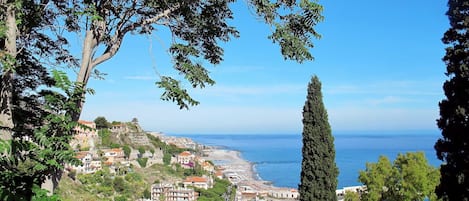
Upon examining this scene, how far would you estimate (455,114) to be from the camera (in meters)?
9.73

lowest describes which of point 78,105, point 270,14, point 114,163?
point 114,163

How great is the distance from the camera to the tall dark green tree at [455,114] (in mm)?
9445

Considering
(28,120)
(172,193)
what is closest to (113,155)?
(172,193)

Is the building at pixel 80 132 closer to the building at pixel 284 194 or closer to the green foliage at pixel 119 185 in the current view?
the green foliage at pixel 119 185

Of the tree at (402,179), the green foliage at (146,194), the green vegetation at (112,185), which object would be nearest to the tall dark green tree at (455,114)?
the tree at (402,179)

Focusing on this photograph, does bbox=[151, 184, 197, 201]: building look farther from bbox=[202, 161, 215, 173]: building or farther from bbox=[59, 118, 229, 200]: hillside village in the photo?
bbox=[202, 161, 215, 173]: building

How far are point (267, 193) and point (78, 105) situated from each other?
50.3m

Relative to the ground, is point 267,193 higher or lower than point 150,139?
lower

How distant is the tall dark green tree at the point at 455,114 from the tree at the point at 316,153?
151 inches

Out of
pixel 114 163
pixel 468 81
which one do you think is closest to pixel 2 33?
pixel 468 81

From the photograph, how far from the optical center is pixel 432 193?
11.9m

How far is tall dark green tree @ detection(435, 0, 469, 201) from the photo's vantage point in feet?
31.0

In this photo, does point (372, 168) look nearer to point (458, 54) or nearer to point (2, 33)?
point (458, 54)

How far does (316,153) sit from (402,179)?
285cm
